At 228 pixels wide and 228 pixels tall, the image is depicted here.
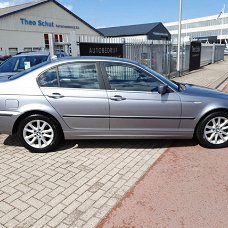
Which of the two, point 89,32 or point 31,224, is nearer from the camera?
point 31,224

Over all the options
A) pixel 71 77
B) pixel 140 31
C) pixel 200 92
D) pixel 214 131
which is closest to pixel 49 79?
pixel 71 77

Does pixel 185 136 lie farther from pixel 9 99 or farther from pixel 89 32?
pixel 89 32

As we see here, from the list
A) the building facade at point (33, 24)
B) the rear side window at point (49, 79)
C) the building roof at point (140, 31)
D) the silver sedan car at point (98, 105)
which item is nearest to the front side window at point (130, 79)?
the silver sedan car at point (98, 105)

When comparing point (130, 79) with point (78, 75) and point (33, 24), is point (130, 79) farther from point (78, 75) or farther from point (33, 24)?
point (33, 24)

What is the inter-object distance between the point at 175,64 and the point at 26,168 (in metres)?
12.6

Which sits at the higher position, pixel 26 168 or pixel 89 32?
pixel 89 32

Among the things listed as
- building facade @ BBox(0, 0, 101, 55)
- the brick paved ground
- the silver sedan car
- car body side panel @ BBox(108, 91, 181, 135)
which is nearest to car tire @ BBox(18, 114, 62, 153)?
the silver sedan car

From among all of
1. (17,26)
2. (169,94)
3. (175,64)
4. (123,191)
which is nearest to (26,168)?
(123,191)

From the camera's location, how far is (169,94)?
4.32m

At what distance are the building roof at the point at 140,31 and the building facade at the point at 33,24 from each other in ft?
45.3

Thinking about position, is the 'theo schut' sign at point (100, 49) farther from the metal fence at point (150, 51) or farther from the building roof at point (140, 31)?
the building roof at point (140, 31)

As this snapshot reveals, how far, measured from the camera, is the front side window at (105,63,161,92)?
4324 mm

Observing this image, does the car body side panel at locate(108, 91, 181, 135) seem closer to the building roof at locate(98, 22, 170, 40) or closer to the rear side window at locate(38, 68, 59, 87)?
the rear side window at locate(38, 68, 59, 87)

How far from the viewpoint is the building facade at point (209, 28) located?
8788 cm
